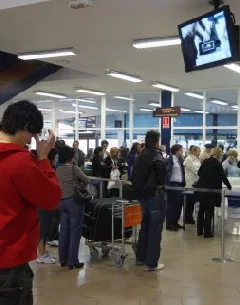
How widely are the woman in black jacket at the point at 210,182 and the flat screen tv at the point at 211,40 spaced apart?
2.41 meters

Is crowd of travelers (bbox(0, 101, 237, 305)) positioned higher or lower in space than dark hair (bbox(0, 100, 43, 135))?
lower

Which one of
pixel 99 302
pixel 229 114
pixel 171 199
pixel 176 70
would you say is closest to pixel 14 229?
pixel 99 302

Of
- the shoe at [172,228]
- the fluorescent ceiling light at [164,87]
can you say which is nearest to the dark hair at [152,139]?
the shoe at [172,228]

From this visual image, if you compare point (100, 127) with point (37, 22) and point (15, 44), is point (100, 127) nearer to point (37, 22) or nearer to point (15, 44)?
point (15, 44)

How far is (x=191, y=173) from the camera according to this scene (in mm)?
7789

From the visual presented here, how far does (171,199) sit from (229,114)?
1114cm

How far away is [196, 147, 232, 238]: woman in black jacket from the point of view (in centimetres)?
664

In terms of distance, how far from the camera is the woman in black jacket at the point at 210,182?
21.8 feet

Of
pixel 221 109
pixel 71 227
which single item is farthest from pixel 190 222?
pixel 221 109

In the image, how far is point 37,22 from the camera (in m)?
6.15

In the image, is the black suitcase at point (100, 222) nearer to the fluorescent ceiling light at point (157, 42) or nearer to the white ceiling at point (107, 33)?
the white ceiling at point (107, 33)

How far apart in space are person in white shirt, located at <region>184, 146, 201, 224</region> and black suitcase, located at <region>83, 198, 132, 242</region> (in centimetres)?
288

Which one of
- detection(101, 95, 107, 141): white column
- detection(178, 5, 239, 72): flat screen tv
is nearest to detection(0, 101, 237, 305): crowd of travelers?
detection(178, 5, 239, 72): flat screen tv

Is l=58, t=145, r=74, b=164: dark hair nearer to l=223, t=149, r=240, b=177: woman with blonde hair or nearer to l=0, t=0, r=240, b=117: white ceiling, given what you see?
l=0, t=0, r=240, b=117: white ceiling
